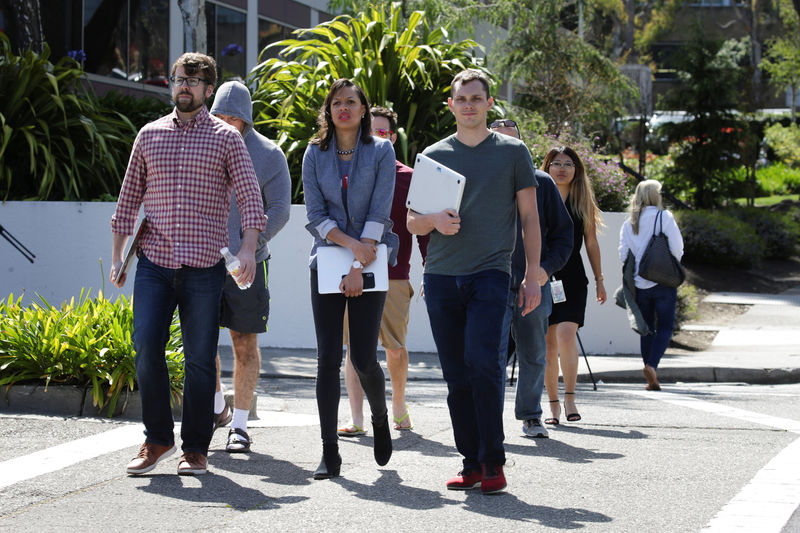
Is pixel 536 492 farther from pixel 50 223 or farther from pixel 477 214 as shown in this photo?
pixel 50 223

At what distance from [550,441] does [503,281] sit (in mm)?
1936

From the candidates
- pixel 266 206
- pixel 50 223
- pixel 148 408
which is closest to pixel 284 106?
pixel 50 223

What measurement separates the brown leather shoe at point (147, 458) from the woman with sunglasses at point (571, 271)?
304 cm

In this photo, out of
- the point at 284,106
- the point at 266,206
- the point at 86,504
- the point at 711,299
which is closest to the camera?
the point at 86,504

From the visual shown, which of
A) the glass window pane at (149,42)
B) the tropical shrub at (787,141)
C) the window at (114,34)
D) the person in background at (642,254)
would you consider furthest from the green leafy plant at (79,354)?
the tropical shrub at (787,141)

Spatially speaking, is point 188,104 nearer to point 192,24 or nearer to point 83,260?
point 83,260

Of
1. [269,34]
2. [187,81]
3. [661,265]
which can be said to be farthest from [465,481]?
[269,34]

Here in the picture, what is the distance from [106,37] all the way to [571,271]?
13487 millimetres

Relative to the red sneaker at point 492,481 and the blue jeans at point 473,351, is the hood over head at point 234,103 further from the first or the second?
the red sneaker at point 492,481

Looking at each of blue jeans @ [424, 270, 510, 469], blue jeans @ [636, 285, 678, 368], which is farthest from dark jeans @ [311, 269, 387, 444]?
blue jeans @ [636, 285, 678, 368]

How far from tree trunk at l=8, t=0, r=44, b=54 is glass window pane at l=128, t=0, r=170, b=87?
3.32 metres

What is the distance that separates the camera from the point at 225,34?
2175 cm

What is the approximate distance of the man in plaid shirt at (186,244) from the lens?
5520 millimetres

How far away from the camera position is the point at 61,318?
7547 millimetres
